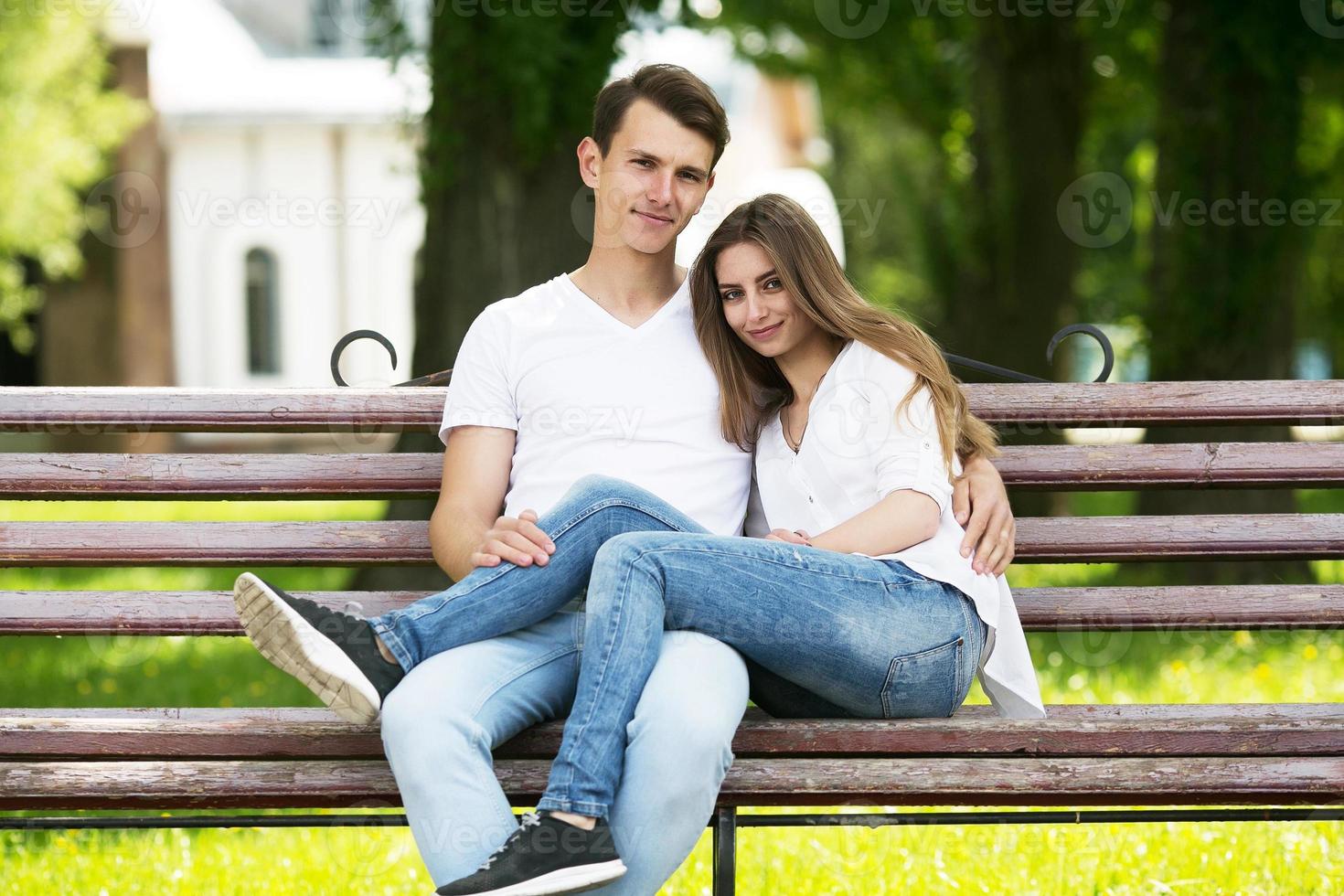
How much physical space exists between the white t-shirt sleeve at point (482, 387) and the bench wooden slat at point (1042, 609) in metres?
0.43

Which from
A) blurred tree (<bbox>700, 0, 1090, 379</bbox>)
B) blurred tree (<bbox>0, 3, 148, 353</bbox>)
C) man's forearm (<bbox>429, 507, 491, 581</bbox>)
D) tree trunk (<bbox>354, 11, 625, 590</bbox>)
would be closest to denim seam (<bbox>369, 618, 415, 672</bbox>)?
man's forearm (<bbox>429, 507, 491, 581</bbox>)

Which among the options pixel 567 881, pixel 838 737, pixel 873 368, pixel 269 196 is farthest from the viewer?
pixel 269 196

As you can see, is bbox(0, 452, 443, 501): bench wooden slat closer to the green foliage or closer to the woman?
the woman

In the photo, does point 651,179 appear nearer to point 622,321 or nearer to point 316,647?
point 622,321

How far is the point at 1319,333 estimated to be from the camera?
2531 cm

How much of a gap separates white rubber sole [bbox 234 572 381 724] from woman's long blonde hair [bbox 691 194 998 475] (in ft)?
3.52

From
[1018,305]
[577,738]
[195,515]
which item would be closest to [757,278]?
[577,738]

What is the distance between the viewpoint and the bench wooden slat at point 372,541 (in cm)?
343

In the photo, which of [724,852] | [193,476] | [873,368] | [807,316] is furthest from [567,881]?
[193,476]

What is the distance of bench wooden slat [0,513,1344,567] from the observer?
3.43m

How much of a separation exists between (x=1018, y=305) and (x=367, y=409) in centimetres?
864

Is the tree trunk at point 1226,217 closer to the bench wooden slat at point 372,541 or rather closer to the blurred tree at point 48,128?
the bench wooden slat at point 372,541

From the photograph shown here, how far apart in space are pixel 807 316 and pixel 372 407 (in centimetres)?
106

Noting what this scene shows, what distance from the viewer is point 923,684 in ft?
9.54
